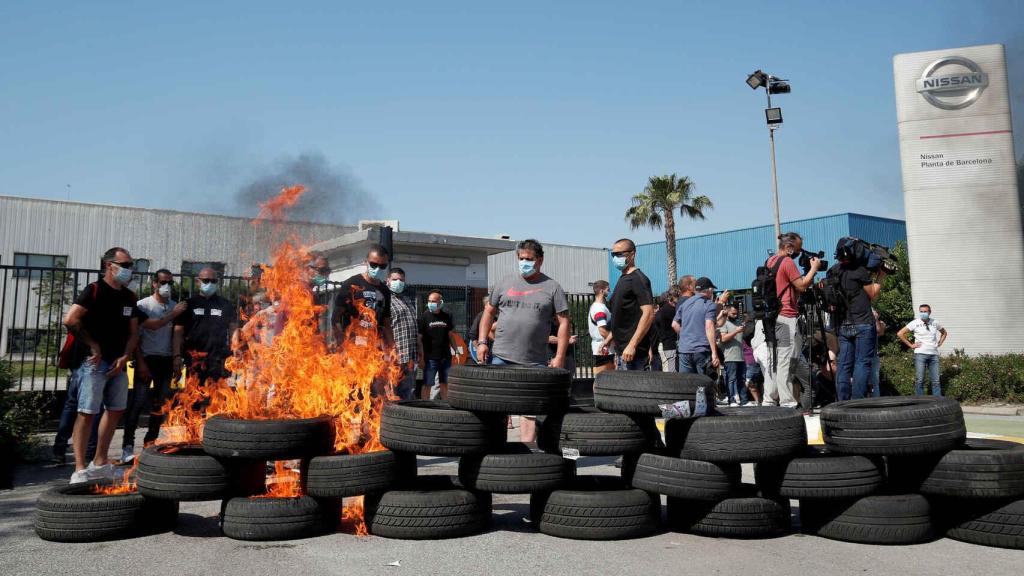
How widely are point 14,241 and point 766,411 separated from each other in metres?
34.6

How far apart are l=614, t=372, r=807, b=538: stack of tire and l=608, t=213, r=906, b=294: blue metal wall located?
126 feet

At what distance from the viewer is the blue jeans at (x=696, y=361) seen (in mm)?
9148

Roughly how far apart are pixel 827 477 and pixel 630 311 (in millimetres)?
3365

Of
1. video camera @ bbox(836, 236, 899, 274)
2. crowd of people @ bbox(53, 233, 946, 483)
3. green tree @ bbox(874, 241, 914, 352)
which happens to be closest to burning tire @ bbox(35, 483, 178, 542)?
crowd of people @ bbox(53, 233, 946, 483)

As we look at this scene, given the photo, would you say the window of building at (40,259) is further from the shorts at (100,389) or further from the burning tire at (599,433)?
the burning tire at (599,433)

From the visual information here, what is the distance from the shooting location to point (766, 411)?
5.30 meters

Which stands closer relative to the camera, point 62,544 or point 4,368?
point 62,544

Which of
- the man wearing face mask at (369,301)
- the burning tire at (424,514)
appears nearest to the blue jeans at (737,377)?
the man wearing face mask at (369,301)

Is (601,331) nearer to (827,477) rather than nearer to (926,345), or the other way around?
(827,477)

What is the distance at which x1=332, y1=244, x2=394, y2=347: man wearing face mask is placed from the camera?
Result: 7.19 meters

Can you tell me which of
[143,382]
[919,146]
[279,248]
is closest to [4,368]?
[143,382]

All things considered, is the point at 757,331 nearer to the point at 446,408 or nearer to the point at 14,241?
the point at 446,408

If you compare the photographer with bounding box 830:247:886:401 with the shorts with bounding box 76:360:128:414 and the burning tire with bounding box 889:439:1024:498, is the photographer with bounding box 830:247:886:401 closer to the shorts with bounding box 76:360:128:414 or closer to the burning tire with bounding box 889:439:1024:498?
the burning tire with bounding box 889:439:1024:498

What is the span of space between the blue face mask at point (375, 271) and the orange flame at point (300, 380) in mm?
414
